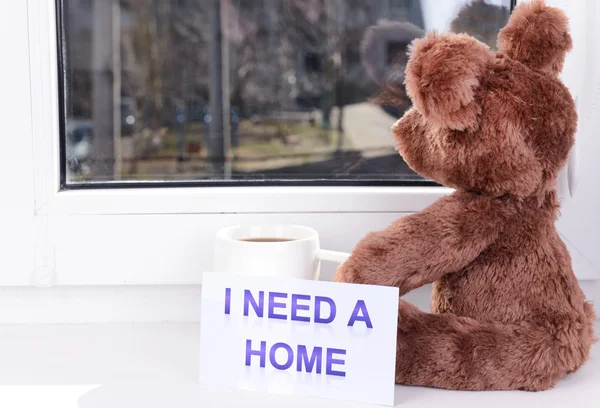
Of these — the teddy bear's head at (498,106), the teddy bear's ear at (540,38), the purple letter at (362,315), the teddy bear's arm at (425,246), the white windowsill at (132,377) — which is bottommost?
the white windowsill at (132,377)

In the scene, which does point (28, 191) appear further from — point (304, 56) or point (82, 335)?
point (304, 56)

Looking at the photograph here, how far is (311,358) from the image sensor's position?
0.49 metres

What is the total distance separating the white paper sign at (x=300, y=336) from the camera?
48 centimetres

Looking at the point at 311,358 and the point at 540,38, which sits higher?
the point at 540,38

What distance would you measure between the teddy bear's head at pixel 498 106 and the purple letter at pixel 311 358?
177 mm


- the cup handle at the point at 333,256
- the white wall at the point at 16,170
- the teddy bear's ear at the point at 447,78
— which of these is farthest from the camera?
the white wall at the point at 16,170

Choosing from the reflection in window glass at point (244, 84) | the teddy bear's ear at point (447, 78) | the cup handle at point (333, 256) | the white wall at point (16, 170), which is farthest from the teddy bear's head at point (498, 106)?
the white wall at point (16, 170)

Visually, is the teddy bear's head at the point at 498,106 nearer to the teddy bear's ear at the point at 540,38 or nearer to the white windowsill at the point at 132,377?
the teddy bear's ear at the point at 540,38

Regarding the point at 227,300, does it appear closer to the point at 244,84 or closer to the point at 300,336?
the point at 300,336

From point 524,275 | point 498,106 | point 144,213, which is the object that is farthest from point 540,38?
point 144,213

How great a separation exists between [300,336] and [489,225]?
0.57 feet

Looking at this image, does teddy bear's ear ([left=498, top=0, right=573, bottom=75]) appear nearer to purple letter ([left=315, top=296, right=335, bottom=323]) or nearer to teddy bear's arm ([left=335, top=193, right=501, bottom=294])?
teddy bear's arm ([left=335, top=193, right=501, bottom=294])

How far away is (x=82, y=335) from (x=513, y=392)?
431 mm

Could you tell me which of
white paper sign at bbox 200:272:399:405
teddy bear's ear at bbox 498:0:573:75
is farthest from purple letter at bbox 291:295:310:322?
teddy bear's ear at bbox 498:0:573:75
